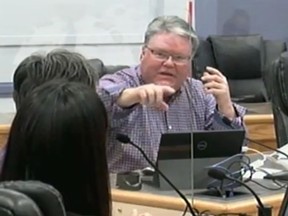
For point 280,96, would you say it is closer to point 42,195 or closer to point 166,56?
point 166,56

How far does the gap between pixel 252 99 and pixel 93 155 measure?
151 inches

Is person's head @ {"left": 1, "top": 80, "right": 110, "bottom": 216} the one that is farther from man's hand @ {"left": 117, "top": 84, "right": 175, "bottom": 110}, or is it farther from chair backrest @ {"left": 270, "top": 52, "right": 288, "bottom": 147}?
chair backrest @ {"left": 270, "top": 52, "right": 288, "bottom": 147}

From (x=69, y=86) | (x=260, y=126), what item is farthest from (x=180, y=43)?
(x=69, y=86)

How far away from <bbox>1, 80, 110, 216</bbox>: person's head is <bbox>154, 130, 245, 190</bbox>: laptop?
783 mm

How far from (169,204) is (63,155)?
0.77 meters

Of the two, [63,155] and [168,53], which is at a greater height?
[63,155]

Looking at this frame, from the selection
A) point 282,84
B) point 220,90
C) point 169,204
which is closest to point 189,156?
point 169,204

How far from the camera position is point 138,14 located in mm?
5469

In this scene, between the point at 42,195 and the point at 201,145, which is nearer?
the point at 42,195

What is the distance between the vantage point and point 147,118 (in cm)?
266

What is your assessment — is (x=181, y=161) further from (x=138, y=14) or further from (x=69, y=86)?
(x=138, y=14)

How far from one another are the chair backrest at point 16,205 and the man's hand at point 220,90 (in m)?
1.81

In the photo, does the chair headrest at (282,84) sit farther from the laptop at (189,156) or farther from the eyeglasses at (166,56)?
the laptop at (189,156)

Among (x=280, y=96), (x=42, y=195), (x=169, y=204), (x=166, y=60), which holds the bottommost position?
(x=169, y=204)
